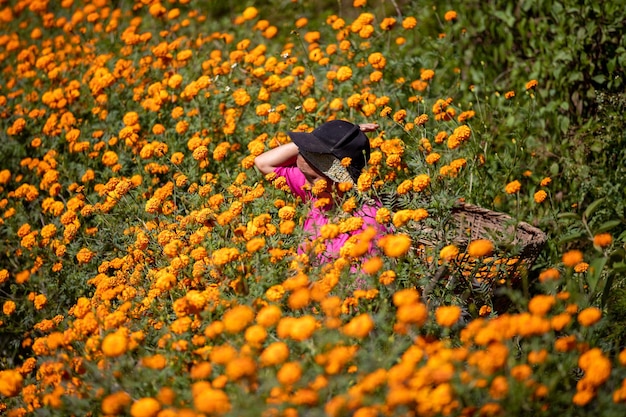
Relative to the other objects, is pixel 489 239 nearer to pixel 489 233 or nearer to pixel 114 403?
pixel 489 233

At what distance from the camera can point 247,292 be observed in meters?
2.62

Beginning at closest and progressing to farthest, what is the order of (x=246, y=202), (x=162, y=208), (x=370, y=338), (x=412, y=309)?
1. (x=412, y=309)
2. (x=370, y=338)
3. (x=246, y=202)
4. (x=162, y=208)

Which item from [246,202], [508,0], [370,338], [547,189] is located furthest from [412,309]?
[508,0]

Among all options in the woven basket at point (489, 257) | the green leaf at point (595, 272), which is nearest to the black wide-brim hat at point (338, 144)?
the woven basket at point (489, 257)

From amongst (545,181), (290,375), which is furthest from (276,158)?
(290,375)

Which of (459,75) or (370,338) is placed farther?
(459,75)

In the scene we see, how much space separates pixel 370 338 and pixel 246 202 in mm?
1025

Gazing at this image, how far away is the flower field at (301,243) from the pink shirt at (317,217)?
0.07 metres

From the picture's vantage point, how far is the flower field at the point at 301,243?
6.68 feet

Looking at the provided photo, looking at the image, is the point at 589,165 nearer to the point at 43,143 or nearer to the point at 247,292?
the point at 247,292

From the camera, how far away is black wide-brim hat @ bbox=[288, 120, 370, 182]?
124 inches

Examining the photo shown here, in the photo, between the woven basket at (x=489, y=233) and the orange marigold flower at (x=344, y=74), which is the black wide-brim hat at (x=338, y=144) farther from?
the orange marigold flower at (x=344, y=74)

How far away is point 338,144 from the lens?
123 inches

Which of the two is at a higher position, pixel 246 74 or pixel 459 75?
pixel 246 74
